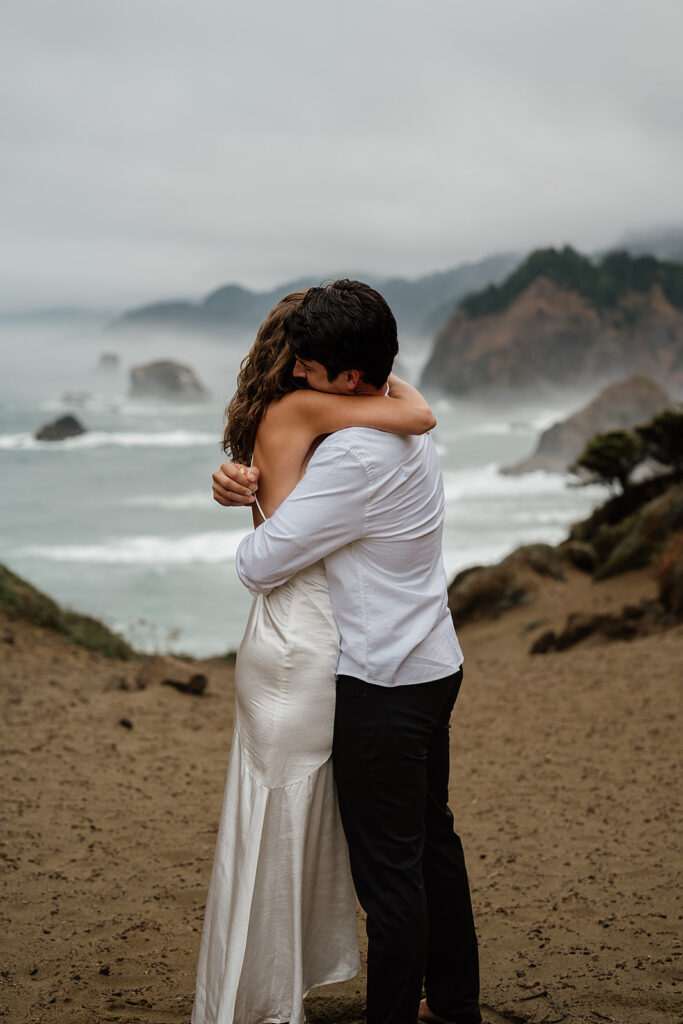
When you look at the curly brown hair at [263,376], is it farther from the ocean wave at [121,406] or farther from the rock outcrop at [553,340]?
the rock outcrop at [553,340]

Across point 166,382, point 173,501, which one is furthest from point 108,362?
point 173,501

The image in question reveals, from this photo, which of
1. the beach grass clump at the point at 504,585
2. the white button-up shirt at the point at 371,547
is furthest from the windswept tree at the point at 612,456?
the white button-up shirt at the point at 371,547

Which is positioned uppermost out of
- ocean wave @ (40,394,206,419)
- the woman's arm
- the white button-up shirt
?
ocean wave @ (40,394,206,419)

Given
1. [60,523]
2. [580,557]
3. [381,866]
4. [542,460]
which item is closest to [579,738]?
[381,866]

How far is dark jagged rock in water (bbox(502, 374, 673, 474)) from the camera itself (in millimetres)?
55500

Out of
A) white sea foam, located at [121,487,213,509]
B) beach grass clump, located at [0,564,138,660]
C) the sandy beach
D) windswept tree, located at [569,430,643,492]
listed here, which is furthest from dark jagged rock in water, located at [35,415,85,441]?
the sandy beach

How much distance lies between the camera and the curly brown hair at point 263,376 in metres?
2.07

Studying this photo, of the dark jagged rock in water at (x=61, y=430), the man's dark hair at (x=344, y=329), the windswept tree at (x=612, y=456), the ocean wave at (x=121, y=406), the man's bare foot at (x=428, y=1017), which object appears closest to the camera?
the man's dark hair at (x=344, y=329)

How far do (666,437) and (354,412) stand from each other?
16465 millimetres

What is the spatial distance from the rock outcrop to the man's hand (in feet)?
356

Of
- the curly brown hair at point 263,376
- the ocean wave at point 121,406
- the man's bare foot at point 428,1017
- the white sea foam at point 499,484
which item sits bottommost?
the man's bare foot at point 428,1017

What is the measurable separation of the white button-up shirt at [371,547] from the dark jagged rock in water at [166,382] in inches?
4643

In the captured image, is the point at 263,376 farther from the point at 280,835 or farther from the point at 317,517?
the point at 280,835

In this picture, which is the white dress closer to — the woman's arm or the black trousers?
the black trousers
